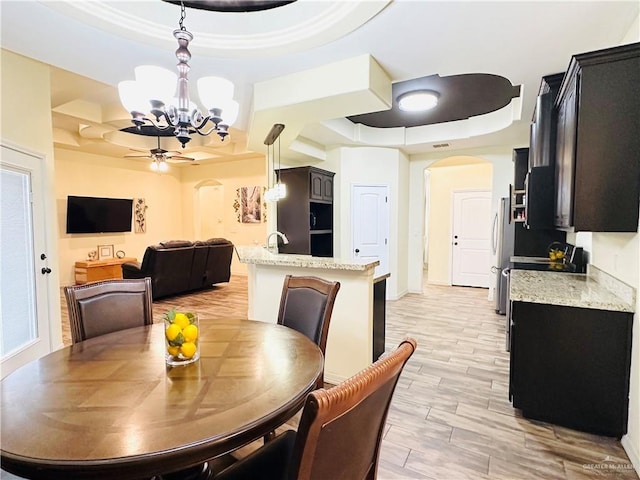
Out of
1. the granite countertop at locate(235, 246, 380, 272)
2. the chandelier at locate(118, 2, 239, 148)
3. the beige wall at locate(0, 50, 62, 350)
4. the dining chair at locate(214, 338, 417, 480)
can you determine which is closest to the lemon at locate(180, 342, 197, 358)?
the dining chair at locate(214, 338, 417, 480)

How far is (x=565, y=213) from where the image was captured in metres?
2.34

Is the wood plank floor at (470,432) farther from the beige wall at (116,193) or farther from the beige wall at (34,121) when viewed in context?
the beige wall at (116,193)

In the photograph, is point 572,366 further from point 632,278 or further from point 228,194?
point 228,194

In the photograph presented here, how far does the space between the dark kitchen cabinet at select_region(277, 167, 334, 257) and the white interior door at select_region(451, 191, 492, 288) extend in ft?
9.70

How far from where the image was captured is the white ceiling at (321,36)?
81.5 inches

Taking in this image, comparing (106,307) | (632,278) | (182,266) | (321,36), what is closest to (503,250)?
(632,278)

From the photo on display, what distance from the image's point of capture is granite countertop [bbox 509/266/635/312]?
205cm

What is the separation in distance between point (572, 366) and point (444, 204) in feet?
18.0

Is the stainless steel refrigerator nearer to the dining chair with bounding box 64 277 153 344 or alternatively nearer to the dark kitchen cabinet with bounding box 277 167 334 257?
the dark kitchen cabinet with bounding box 277 167 334 257

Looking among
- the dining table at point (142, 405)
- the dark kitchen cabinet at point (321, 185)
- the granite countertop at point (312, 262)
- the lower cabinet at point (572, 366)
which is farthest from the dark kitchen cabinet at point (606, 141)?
the dark kitchen cabinet at point (321, 185)

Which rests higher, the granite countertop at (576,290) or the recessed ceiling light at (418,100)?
the recessed ceiling light at (418,100)

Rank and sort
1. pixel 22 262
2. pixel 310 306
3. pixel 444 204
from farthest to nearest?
pixel 444 204 < pixel 22 262 < pixel 310 306

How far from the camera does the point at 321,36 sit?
2.35 meters

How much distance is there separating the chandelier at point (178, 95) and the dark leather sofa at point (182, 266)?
372 centimetres
